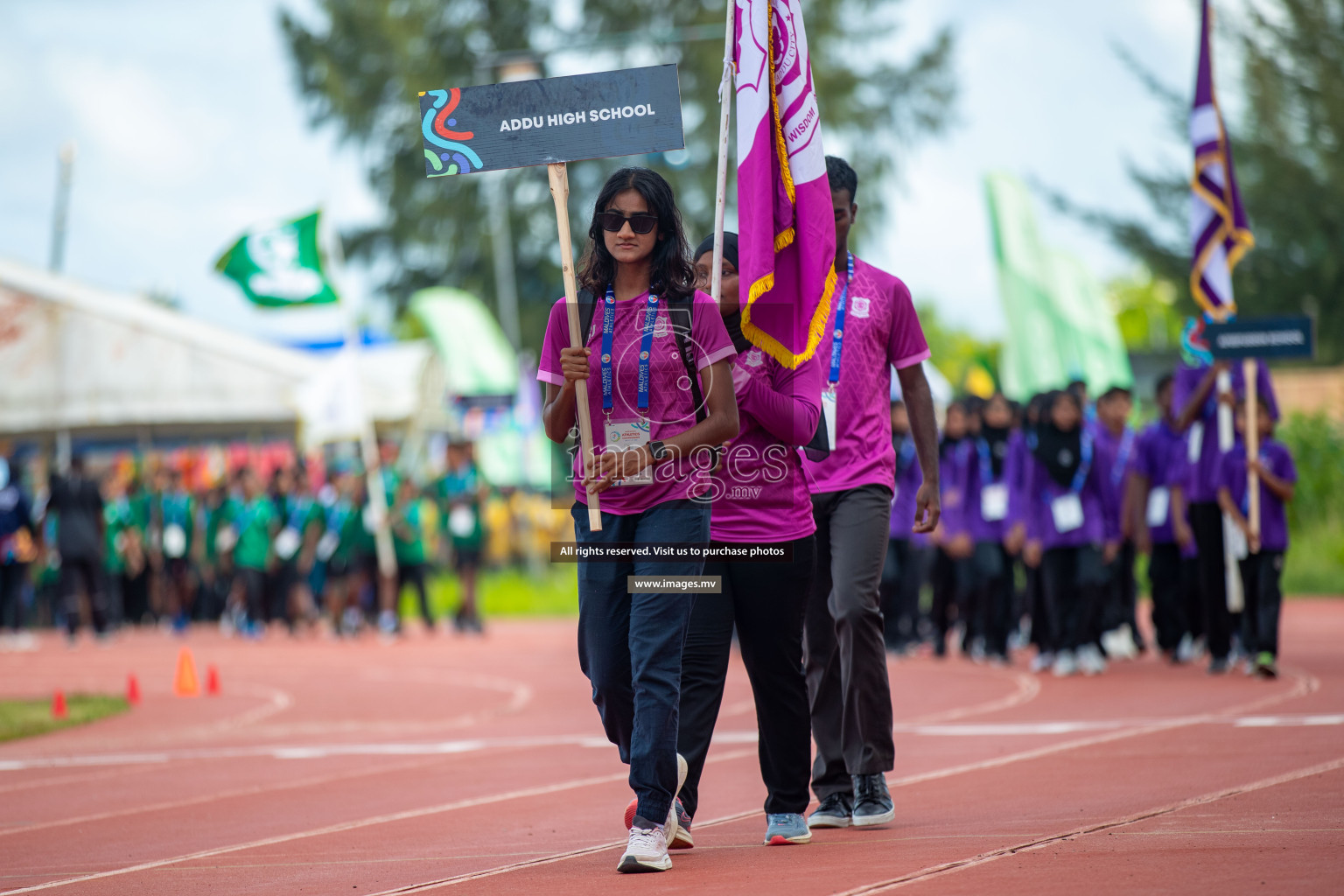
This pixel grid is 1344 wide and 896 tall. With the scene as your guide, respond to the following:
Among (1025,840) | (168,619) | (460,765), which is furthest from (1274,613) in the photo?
(168,619)

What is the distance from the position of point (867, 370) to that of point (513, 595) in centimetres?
2073

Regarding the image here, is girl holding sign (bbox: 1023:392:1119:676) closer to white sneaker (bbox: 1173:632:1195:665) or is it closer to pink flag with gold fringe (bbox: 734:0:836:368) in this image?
white sneaker (bbox: 1173:632:1195:665)

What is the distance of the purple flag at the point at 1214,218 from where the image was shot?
1289 centimetres

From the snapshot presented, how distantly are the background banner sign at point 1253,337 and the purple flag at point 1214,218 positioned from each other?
0.62 m

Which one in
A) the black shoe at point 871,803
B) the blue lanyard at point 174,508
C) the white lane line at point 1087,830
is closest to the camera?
the white lane line at point 1087,830

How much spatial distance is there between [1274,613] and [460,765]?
5.79 m

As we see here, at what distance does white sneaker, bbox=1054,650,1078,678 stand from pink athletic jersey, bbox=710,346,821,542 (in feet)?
24.6

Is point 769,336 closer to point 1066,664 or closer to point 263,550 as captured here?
point 1066,664

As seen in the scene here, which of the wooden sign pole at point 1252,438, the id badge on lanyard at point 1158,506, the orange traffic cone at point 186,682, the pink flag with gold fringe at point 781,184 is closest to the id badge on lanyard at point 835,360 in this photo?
the pink flag with gold fringe at point 781,184

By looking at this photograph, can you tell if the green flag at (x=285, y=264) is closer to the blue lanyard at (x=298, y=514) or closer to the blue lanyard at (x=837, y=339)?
the blue lanyard at (x=298, y=514)

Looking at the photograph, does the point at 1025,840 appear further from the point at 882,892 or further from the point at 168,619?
the point at 168,619

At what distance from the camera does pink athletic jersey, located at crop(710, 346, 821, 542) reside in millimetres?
5594

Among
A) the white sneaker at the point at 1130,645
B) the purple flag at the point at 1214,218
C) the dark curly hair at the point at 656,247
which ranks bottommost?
the white sneaker at the point at 1130,645

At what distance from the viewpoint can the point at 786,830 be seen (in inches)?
226
